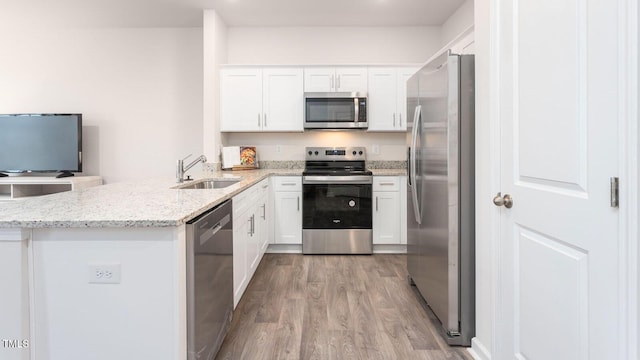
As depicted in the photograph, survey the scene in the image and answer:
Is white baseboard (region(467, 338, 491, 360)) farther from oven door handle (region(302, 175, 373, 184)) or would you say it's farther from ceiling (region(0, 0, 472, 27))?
ceiling (region(0, 0, 472, 27))

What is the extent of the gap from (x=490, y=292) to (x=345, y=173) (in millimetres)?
2398

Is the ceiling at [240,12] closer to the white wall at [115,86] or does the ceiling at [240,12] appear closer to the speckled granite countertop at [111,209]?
the white wall at [115,86]

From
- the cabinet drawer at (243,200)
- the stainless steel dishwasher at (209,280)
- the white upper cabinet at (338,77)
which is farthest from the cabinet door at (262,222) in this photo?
Answer: the white upper cabinet at (338,77)

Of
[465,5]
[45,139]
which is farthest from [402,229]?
[45,139]

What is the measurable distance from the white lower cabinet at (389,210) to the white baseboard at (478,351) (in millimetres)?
2049

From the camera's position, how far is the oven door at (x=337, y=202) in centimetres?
402

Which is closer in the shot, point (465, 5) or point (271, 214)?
point (465, 5)

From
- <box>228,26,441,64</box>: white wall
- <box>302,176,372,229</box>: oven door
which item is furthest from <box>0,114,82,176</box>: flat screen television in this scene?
<box>302,176,372,229</box>: oven door

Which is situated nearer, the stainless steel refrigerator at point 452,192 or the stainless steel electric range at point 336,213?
the stainless steel refrigerator at point 452,192

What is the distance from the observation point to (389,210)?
4.10 metres

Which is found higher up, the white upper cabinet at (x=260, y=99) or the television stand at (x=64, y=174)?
the white upper cabinet at (x=260, y=99)

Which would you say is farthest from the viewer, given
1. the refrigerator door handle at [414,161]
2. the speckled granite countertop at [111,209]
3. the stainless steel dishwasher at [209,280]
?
the refrigerator door handle at [414,161]

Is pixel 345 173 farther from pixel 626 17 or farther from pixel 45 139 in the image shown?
pixel 45 139

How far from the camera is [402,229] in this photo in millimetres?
4102
